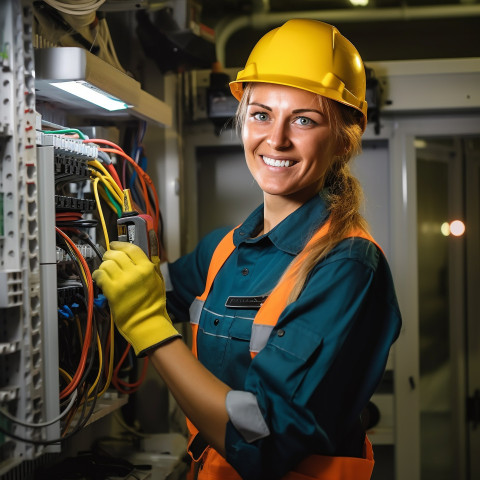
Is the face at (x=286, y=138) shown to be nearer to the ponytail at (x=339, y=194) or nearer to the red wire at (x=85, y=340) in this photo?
the ponytail at (x=339, y=194)

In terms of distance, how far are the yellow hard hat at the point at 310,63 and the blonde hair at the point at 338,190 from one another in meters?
0.04

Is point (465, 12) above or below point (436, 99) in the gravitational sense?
above

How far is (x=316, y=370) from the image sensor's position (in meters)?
1.19

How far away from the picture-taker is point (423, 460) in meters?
3.14

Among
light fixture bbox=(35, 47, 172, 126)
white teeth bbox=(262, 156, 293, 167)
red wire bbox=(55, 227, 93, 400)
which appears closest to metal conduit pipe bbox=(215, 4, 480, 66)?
light fixture bbox=(35, 47, 172, 126)

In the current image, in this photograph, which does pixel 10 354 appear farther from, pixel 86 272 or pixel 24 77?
pixel 24 77

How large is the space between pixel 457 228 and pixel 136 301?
7.76ft

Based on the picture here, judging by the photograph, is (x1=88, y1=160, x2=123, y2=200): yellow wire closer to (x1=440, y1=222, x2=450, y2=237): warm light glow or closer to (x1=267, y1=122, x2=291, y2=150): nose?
(x1=267, y1=122, x2=291, y2=150): nose

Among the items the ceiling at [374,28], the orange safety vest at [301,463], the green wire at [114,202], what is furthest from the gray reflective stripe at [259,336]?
the ceiling at [374,28]

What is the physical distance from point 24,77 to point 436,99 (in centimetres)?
197

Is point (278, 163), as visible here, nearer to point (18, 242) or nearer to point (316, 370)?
point (316, 370)

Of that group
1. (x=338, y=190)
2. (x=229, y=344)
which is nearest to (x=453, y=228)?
(x=338, y=190)

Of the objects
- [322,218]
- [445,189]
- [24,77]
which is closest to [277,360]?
[322,218]

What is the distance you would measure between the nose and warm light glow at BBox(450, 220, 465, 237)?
6.72 feet
